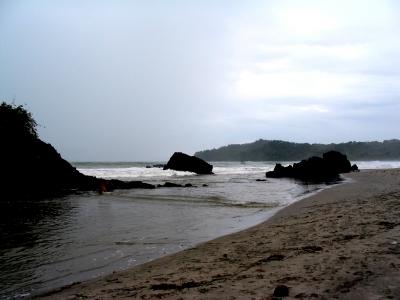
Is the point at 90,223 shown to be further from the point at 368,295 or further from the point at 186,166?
the point at 186,166

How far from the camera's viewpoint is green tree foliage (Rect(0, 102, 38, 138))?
25.3 m

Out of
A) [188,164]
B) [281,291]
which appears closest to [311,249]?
[281,291]

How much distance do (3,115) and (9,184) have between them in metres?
5.50

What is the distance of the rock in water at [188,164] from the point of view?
61.4 m

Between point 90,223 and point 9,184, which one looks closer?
point 90,223

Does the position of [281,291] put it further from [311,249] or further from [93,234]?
[93,234]

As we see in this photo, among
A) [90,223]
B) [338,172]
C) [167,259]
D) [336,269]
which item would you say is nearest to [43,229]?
[90,223]

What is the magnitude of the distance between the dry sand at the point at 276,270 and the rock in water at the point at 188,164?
52619 mm

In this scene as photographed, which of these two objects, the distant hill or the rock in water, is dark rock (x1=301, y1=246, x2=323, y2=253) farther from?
the distant hill

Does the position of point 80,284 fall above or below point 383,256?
below

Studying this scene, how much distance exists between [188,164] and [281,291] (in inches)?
2333

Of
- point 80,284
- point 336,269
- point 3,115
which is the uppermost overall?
point 3,115

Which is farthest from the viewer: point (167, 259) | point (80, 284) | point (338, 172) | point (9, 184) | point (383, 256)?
point (338, 172)

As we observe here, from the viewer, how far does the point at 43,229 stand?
445 inches
